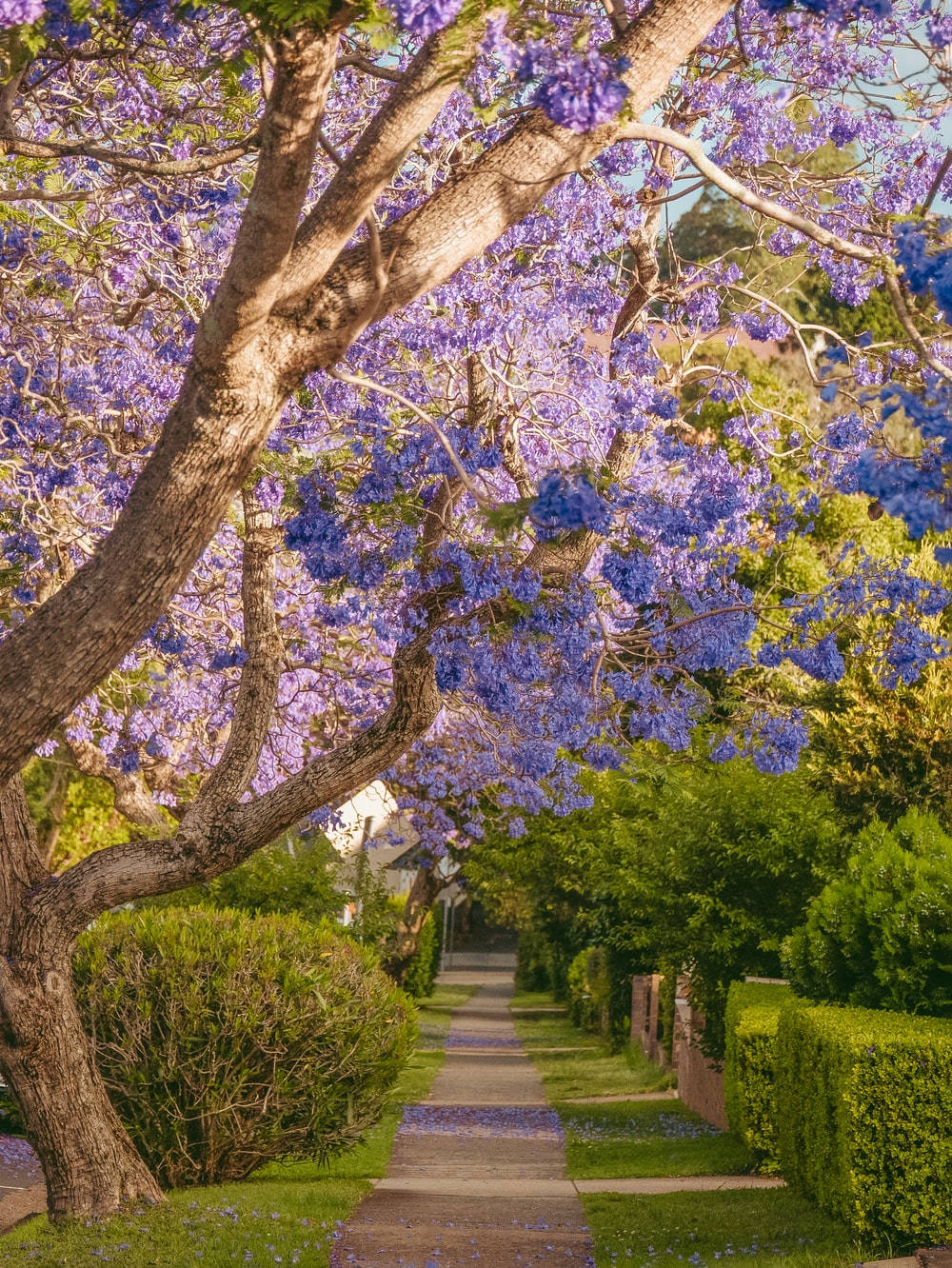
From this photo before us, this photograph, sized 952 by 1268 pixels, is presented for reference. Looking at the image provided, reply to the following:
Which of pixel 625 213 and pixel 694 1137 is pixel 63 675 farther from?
pixel 694 1137

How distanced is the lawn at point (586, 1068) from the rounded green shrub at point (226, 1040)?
28.4 ft

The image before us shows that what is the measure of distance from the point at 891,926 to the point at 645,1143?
5643mm

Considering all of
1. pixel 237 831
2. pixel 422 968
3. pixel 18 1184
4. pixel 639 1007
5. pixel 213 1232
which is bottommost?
pixel 18 1184

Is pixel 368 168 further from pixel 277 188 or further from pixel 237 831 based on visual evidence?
pixel 237 831

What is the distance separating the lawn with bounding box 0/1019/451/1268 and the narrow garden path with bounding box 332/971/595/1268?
0.22m

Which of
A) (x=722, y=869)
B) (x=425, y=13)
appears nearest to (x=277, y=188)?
(x=425, y=13)

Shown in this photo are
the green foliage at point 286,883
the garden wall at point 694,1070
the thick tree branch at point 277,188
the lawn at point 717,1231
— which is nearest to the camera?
the thick tree branch at point 277,188

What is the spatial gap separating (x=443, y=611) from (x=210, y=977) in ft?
9.35

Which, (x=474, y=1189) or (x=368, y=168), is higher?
(x=368, y=168)

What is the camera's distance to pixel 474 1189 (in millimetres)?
11039

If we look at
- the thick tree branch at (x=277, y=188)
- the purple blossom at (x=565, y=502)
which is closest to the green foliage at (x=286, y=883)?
the purple blossom at (x=565, y=502)

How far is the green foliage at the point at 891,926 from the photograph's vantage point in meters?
8.70

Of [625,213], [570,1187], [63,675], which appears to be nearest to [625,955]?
[570,1187]

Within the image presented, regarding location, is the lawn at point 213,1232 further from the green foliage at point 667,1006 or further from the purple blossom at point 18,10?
the green foliage at point 667,1006
